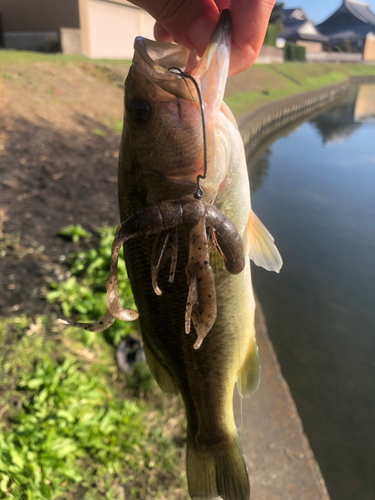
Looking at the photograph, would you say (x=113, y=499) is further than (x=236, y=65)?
Yes

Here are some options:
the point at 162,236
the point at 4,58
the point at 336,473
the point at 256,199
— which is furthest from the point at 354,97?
the point at 162,236

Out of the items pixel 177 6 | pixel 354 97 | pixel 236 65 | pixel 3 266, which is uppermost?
pixel 177 6

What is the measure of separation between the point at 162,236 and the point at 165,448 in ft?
6.94

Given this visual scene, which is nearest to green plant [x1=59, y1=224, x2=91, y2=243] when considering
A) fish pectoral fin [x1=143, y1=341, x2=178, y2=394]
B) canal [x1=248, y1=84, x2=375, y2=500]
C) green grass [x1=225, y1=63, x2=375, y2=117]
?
fish pectoral fin [x1=143, y1=341, x2=178, y2=394]

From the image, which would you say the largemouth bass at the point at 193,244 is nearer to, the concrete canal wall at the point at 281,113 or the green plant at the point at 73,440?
the green plant at the point at 73,440

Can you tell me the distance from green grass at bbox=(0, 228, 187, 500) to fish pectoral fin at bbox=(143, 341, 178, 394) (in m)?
1.04

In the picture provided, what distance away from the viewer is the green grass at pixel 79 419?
A: 7.68ft

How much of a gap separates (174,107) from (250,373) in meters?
1.36

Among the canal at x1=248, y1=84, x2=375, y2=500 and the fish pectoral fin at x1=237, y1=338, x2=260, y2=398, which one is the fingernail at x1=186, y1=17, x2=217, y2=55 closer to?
the fish pectoral fin at x1=237, y1=338, x2=260, y2=398

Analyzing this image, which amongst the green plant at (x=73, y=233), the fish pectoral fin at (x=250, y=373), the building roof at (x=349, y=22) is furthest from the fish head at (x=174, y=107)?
the building roof at (x=349, y=22)

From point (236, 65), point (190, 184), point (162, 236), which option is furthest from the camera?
point (236, 65)

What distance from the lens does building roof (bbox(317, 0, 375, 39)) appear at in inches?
2338

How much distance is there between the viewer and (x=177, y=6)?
5.23ft

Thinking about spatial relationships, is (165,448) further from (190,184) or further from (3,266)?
(3,266)
